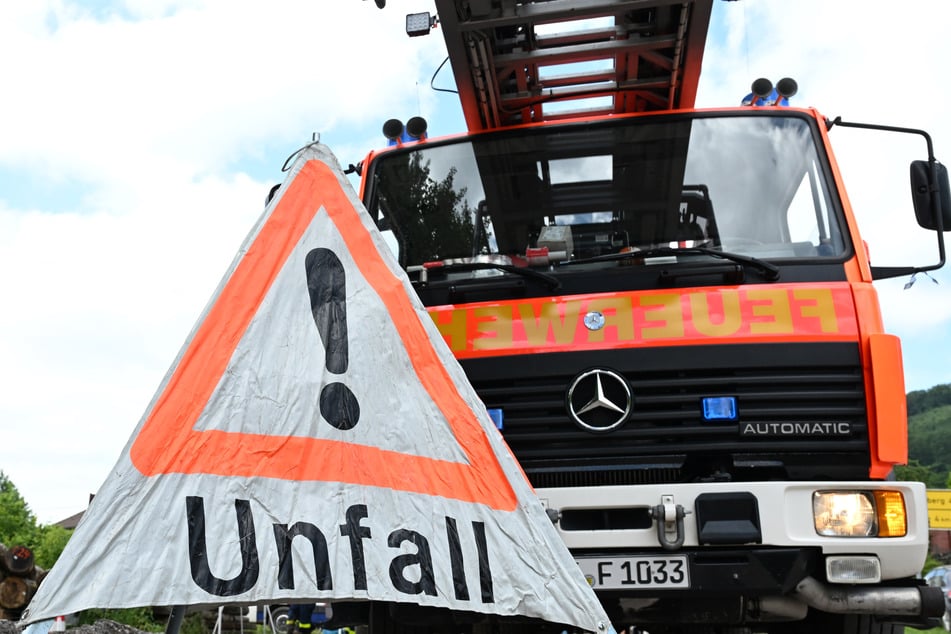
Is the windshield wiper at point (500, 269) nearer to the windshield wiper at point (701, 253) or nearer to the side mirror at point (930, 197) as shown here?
the windshield wiper at point (701, 253)

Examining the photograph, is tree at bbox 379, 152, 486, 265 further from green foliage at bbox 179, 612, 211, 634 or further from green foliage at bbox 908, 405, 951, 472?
green foliage at bbox 908, 405, 951, 472

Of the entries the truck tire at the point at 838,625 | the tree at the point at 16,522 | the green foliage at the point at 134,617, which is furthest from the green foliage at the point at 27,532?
the truck tire at the point at 838,625

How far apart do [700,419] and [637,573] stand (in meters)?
0.73

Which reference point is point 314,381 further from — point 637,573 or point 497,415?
point 637,573

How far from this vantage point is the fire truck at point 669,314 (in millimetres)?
4023

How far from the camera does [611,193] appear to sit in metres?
5.07

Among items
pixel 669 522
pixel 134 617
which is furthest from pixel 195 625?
pixel 669 522

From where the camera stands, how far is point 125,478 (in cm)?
272

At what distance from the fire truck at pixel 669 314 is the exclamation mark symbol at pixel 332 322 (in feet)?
4.66

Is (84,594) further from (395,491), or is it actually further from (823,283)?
(823,283)

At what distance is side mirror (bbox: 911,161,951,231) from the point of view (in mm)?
4766

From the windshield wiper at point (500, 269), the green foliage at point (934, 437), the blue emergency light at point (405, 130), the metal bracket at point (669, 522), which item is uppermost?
the green foliage at point (934, 437)

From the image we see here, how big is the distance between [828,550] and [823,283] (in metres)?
1.20

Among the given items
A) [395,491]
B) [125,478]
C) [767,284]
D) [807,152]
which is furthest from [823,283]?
[125,478]
